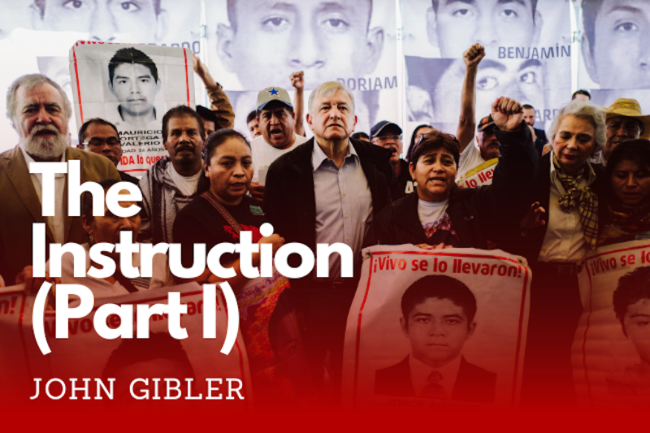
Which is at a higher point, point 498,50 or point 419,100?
point 498,50

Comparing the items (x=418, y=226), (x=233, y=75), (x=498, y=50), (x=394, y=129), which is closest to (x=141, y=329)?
(x=418, y=226)

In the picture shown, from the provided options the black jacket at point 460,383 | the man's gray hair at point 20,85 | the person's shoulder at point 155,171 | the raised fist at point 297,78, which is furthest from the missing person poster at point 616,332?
the man's gray hair at point 20,85

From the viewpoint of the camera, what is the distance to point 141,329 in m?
2.10

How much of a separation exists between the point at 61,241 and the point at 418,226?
1719mm

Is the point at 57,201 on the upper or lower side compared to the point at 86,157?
lower

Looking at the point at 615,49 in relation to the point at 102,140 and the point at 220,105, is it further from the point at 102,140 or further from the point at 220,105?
the point at 102,140

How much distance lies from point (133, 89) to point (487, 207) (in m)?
1.99

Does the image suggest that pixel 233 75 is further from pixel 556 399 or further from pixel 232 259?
pixel 556 399

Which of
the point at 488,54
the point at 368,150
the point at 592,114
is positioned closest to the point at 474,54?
the point at 592,114

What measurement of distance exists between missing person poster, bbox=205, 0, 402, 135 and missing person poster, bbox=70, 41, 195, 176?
2.52 m

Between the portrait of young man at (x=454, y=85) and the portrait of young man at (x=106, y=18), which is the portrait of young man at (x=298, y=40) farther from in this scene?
the portrait of young man at (x=106, y=18)

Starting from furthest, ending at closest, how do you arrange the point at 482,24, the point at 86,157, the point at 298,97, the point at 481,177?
the point at 482,24 → the point at 298,97 → the point at 481,177 → the point at 86,157

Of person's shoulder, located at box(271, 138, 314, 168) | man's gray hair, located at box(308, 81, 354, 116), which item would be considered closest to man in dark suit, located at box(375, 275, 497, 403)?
person's shoulder, located at box(271, 138, 314, 168)

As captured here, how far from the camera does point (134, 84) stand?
8.89 feet
